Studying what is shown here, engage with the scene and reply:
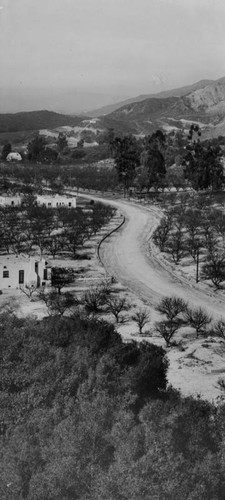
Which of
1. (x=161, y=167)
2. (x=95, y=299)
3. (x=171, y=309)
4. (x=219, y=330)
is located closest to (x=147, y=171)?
(x=161, y=167)

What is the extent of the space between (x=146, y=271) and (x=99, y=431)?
30.9 meters

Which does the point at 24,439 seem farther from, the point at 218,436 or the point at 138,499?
the point at 218,436

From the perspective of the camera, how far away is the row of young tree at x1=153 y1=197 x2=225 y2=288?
4353 cm

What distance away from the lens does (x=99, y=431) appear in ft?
48.0

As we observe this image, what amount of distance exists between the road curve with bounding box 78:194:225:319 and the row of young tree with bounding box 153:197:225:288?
141 cm

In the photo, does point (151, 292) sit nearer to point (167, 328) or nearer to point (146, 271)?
point (146, 271)

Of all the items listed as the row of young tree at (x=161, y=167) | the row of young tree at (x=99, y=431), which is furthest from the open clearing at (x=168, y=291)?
the row of young tree at (x=161, y=167)

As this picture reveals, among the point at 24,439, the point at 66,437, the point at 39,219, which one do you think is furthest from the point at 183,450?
the point at 39,219

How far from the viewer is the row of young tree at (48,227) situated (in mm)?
51188

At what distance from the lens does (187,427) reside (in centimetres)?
1465

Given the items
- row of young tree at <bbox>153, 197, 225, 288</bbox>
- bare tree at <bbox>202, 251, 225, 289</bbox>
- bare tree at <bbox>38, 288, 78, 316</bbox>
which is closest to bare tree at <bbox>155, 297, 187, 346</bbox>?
bare tree at <bbox>38, 288, 78, 316</bbox>

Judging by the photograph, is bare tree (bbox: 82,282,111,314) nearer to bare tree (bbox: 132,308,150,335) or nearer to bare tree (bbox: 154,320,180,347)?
bare tree (bbox: 132,308,150,335)

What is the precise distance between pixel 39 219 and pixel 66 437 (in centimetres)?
5131

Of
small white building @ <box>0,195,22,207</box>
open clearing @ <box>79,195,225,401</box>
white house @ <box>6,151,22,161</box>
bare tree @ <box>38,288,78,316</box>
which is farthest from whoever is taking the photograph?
white house @ <box>6,151,22,161</box>
